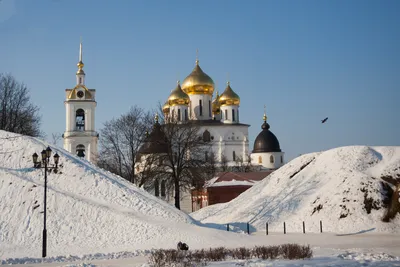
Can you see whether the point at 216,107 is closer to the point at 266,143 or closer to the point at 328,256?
the point at 266,143

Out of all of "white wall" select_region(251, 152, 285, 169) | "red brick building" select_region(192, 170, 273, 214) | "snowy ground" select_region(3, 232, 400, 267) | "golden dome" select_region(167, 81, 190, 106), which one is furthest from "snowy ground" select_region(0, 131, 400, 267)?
"white wall" select_region(251, 152, 285, 169)

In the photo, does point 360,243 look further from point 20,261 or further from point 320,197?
point 20,261

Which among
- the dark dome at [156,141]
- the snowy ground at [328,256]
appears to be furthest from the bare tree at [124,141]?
the snowy ground at [328,256]

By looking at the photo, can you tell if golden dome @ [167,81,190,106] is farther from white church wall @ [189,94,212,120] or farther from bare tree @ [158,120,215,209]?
bare tree @ [158,120,215,209]

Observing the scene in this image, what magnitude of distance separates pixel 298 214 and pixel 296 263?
15840mm

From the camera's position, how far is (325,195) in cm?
2789

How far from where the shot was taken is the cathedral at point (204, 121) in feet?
210

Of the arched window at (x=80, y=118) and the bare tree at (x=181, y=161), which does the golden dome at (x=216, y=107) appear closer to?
the arched window at (x=80, y=118)

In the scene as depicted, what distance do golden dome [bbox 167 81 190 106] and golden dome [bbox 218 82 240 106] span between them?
647cm

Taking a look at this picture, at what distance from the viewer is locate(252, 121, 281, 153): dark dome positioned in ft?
238

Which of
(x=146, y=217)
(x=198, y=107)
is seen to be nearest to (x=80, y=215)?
(x=146, y=217)

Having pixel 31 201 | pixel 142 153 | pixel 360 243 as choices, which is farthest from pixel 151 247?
pixel 142 153

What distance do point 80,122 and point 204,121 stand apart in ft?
53.9

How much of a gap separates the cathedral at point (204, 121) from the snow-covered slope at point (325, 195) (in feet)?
103
